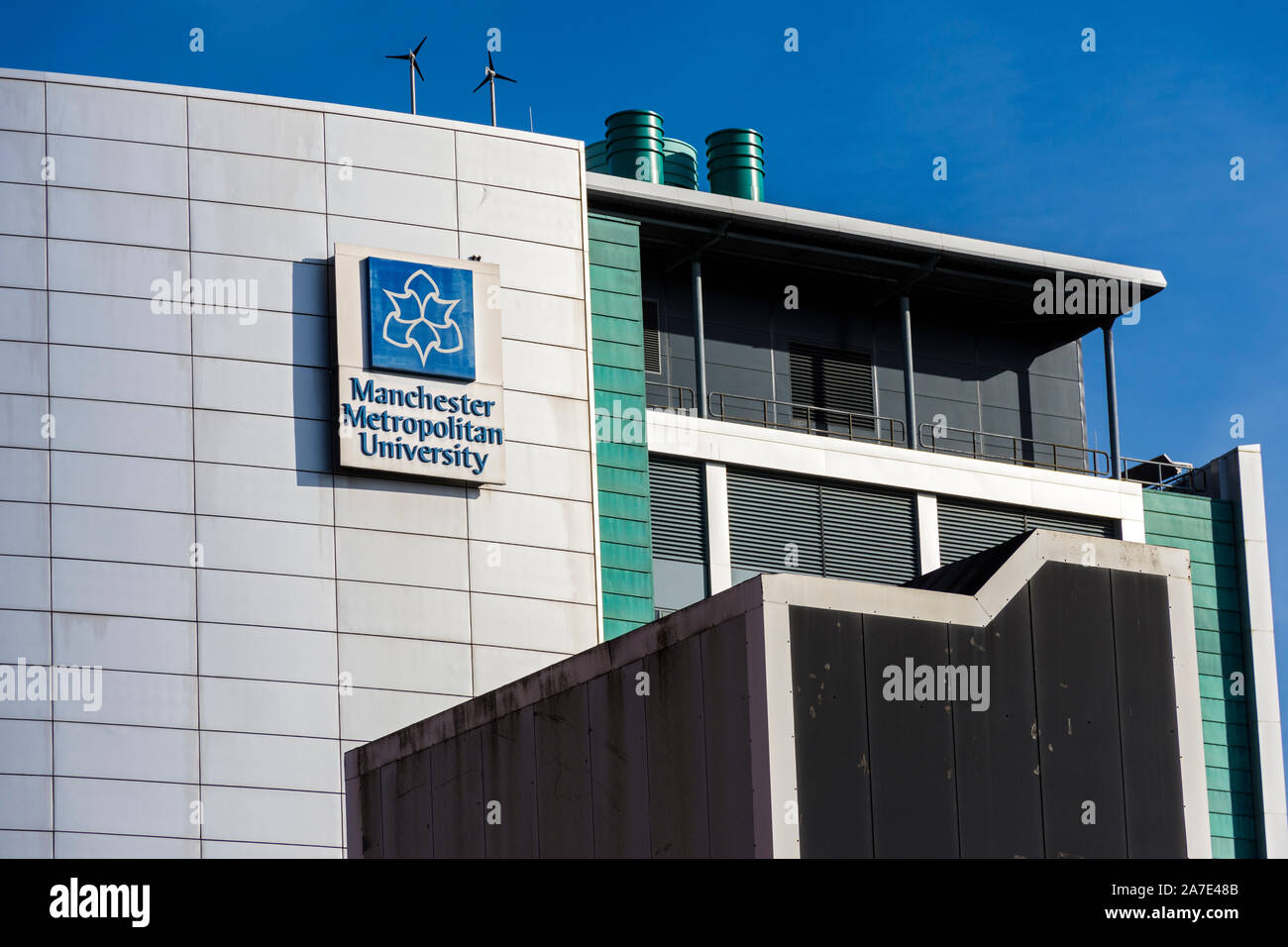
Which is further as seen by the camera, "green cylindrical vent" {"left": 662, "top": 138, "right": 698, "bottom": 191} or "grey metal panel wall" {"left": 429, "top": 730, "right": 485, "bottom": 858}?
"green cylindrical vent" {"left": 662, "top": 138, "right": 698, "bottom": 191}

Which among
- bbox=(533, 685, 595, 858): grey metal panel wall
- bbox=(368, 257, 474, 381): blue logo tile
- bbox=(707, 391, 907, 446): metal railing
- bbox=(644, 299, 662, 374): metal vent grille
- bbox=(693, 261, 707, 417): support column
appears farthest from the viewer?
bbox=(707, 391, 907, 446): metal railing

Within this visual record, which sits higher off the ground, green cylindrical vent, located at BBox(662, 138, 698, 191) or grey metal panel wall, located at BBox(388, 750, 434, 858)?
green cylindrical vent, located at BBox(662, 138, 698, 191)

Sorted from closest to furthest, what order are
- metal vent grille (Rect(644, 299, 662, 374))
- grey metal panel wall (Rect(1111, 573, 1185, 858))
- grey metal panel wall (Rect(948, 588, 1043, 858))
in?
grey metal panel wall (Rect(948, 588, 1043, 858))
grey metal panel wall (Rect(1111, 573, 1185, 858))
metal vent grille (Rect(644, 299, 662, 374))

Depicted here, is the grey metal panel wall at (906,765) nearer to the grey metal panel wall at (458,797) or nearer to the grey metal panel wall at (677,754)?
the grey metal panel wall at (677,754)

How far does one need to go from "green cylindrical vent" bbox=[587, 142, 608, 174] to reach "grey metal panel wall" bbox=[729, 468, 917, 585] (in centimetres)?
1083

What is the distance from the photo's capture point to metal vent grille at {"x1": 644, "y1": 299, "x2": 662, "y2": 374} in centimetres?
5731

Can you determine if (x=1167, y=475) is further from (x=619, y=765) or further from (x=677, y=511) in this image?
(x=619, y=765)

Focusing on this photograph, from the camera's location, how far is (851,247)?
59188mm

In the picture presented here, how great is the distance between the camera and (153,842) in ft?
150

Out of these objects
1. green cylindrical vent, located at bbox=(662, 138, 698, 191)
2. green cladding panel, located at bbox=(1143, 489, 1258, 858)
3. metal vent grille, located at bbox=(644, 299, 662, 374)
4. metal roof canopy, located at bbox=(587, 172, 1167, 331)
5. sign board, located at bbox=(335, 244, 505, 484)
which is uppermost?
green cylindrical vent, located at bbox=(662, 138, 698, 191)

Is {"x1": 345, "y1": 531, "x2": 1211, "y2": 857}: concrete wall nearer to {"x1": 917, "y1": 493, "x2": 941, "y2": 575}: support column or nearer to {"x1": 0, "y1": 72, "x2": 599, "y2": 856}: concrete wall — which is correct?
{"x1": 0, "y1": 72, "x2": 599, "y2": 856}: concrete wall

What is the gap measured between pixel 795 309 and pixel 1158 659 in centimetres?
3586

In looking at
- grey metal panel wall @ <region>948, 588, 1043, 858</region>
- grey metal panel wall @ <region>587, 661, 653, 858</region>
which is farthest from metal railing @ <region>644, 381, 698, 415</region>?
grey metal panel wall @ <region>948, 588, 1043, 858</region>
